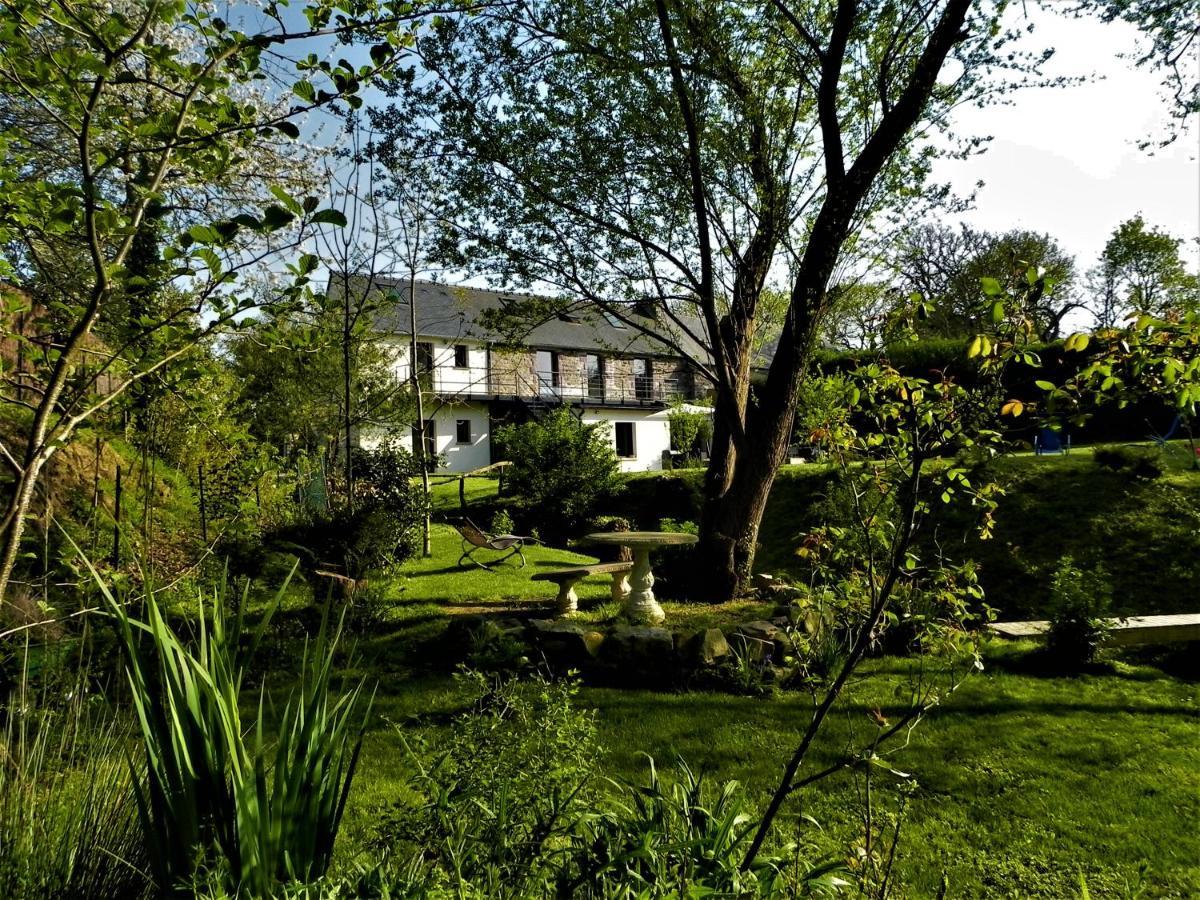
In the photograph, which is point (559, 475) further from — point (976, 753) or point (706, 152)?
point (976, 753)

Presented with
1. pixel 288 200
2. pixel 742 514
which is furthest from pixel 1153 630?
pixel 288 200

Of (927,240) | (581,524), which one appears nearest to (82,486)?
(581,524)

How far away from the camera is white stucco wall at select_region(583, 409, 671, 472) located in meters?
31.0

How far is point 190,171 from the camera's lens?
100 inches

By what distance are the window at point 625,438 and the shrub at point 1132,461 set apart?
857 inches

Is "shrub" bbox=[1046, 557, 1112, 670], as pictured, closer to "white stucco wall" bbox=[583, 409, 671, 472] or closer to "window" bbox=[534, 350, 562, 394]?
"white stucco wall" bbox=[583, 409, 671, 472]

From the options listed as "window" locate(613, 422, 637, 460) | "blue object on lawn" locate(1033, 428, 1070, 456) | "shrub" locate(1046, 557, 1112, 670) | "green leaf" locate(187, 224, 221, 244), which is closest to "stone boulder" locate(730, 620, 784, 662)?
"shrub" locate(1046, 557, 1112, 670)

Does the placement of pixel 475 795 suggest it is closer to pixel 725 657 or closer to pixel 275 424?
pixel 725 657

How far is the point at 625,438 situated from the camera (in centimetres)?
3177

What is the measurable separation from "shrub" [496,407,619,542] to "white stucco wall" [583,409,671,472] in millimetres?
16149

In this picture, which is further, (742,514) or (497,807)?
(742,514)

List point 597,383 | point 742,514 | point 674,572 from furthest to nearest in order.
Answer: point 597,383 < point 674,572 < point 742,514

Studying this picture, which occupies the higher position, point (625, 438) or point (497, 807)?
point (625, 438)

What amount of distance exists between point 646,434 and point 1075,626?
26442 millimetres
